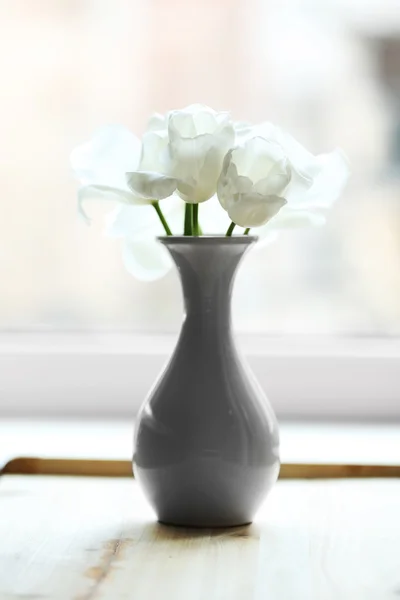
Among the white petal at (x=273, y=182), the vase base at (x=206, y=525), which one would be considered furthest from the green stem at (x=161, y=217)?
the vase base at (x=206, y=525)

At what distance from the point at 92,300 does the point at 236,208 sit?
0.81m

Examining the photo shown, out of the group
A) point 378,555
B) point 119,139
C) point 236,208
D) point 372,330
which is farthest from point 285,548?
point 372,330

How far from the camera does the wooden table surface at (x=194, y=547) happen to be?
77 cm

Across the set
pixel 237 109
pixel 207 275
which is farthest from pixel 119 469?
pixel 237 109

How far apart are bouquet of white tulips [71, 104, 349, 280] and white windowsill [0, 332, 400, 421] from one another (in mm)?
568

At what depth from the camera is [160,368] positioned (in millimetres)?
1597

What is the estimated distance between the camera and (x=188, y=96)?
5.43 ft

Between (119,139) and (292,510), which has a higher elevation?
(119,139)

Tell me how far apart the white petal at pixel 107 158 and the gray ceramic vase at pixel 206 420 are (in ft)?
0.26

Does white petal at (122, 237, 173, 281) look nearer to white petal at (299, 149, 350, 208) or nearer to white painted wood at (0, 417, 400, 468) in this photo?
white petal at (299, 149, 350, 208)

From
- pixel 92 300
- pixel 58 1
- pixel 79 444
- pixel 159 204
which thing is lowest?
pixel 79 444

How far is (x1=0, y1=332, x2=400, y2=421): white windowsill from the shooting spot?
158 cm

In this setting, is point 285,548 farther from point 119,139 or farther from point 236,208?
point 119,139

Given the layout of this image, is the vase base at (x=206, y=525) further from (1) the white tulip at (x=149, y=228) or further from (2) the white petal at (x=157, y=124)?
(2) the white petal at (x=157, y=124)
